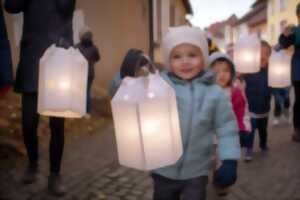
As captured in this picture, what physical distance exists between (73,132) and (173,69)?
472 cm

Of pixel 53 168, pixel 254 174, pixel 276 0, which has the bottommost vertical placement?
pixel 254 174

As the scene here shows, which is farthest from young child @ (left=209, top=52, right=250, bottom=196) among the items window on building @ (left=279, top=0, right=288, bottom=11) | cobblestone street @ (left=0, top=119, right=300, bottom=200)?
window on building @ (left=279, top=0, right=288, bottom=11)

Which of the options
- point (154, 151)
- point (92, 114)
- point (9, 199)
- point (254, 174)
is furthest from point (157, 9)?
point (154, 151)

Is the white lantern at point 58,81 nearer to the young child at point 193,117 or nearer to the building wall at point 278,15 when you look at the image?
the young child at point 193,117

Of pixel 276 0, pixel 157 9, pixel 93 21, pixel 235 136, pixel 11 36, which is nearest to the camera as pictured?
pixel 235 136

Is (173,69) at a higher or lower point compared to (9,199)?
higher

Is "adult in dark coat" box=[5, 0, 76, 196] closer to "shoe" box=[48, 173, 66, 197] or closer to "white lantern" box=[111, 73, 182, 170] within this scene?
"shoe" box=[48, 173, 66, 197]

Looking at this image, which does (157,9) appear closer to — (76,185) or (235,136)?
(76,185)

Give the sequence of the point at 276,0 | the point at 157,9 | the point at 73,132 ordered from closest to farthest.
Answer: the point at 73,132
the point at 157,9
the point at 276,0

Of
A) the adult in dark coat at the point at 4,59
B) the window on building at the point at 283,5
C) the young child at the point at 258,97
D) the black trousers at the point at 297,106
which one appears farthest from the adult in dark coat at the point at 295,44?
the window on building at the point at 283,5

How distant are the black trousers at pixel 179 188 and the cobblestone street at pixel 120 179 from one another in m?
1.32

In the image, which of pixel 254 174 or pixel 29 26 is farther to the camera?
pixel 254 174

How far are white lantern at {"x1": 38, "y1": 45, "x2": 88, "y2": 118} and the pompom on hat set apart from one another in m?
0.90

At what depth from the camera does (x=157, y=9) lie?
16531 mm
